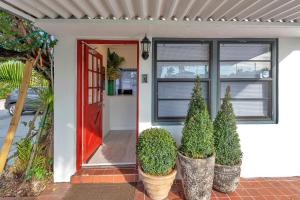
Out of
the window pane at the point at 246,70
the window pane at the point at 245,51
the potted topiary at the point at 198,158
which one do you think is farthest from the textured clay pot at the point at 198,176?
the window pane at the point at 245,51

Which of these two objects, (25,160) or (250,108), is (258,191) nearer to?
(250,108)

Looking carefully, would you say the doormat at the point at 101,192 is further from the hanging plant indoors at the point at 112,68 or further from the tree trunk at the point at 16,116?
the hanging plant indoors at the point at 112,68

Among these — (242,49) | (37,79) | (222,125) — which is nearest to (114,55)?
(37,79)

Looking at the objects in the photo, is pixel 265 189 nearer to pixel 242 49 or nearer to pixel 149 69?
pixel 242 49

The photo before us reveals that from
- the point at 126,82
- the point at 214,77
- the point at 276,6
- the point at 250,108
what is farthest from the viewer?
the point at 126,82

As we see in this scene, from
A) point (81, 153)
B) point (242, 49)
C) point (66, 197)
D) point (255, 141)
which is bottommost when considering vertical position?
point (66, 197)

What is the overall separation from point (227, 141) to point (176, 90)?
3.84ft

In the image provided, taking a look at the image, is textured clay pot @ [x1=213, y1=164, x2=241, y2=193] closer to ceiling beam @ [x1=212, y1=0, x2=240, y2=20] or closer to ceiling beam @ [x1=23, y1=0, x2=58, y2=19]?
ceiling beam @ [x1=212, y1=0, x2=240, y2=20]

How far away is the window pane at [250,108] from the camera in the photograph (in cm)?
391

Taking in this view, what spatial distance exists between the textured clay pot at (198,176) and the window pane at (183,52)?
169cm

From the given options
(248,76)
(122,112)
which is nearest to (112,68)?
(122,112)

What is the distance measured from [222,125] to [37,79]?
321cm

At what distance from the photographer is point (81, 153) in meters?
3.92

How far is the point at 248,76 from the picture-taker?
12.8 ft
